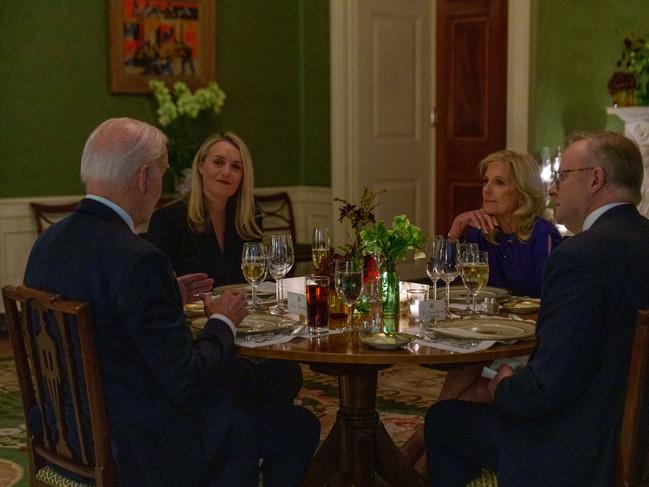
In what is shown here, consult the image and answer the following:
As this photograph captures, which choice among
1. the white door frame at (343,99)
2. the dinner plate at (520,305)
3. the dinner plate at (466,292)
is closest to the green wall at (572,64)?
the white door frame at (343,99)

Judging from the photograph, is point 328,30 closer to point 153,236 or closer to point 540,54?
point 540,54

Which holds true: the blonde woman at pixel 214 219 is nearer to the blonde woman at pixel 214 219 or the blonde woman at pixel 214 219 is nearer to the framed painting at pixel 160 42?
the blonde woman at pixel 214 219

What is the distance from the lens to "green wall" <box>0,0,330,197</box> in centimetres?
639

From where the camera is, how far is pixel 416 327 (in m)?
2.94

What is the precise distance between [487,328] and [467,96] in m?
4.92

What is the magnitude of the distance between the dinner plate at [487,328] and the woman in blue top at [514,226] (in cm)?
88

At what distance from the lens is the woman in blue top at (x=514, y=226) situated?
3.83 metres

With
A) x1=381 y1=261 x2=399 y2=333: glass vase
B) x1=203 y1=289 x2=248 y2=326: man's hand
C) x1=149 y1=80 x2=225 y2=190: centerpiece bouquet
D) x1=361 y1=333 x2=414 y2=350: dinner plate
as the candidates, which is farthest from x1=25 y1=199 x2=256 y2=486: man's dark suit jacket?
x1=149 y1=80 x2=225 y2=190: centerpiece bouquet

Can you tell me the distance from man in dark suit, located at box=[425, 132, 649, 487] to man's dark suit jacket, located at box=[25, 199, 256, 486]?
2.42ft

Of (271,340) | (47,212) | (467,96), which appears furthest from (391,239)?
(467,96)

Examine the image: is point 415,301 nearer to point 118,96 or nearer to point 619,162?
point 619,162

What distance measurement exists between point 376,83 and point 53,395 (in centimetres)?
536

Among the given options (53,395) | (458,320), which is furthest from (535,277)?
(53,395)

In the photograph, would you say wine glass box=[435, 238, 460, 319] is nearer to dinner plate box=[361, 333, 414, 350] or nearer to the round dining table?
the round dining table
